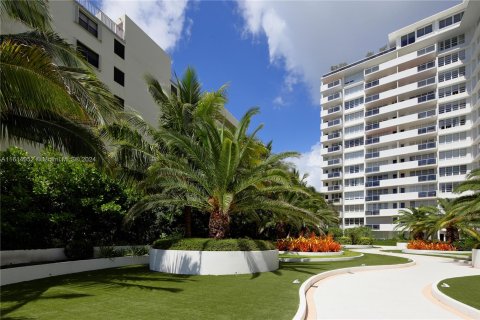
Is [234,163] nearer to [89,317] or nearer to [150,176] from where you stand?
[150,176]

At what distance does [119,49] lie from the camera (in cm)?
3034

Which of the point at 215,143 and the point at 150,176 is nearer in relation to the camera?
the point at 215,143

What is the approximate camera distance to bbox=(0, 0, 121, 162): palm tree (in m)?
8.48

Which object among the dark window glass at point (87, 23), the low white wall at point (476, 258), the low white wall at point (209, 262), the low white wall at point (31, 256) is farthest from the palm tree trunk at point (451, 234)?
the dark window glass at point (87, 23)

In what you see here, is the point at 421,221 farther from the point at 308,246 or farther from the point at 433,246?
the point at 308,246

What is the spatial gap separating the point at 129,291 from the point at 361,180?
61704 millimetres

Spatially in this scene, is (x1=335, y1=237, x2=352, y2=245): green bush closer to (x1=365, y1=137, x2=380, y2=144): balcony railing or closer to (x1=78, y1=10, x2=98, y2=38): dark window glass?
(x1=365, y1=137, x2=380, y2=144): balcony railing

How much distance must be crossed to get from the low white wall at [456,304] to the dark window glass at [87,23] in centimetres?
2560

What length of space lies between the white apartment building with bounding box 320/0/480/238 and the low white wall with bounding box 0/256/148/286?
48680 mm

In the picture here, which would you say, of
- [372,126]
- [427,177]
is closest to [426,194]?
[427,177]

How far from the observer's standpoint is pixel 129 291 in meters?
10.5

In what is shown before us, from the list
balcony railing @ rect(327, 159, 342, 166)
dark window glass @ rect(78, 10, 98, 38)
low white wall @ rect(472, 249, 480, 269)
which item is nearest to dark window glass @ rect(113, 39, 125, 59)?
dark window glass @ rect(78, 10, 98, 38)

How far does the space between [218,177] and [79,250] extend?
23.3 ft

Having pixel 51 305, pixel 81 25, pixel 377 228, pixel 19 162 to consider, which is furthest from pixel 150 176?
pixel 377 228
